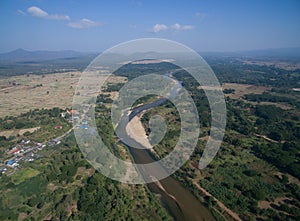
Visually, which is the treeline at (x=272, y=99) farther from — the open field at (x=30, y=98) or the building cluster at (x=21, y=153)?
the building cluster at (x=21, y=153)

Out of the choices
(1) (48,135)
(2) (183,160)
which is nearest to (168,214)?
(2) (183,160)

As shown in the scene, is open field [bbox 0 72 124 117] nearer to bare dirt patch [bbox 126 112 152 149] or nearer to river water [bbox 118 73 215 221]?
bare dirt patch [bbox 126 112 152 149]

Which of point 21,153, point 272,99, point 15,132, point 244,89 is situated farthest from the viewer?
point 244,89

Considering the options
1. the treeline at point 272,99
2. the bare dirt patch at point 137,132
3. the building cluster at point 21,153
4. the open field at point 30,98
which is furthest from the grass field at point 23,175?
the treeline at point 272,99

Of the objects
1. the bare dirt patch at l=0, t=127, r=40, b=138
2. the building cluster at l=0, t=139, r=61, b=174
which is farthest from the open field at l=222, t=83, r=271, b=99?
the building cluster at l=0, t=139, r=61, b=174

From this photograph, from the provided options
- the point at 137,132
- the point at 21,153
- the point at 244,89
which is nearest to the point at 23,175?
the point at 21,153

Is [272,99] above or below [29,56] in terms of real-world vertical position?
below

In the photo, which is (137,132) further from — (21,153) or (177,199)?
(177,199)

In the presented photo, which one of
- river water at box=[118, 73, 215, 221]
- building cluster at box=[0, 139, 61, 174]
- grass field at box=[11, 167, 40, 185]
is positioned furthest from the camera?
building cluster at box=[0, 139, 61, 174]

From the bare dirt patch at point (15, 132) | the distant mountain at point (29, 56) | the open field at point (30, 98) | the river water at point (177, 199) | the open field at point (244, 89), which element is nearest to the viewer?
the river water at point (177, 199)

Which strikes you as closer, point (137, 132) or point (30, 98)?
point (137, 132)

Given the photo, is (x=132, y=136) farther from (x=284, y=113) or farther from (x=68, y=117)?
(x=284, y=113)

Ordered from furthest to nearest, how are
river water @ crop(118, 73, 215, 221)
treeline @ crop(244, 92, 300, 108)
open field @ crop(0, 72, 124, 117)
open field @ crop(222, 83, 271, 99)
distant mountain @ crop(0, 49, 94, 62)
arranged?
distant mountain @ crop(0, 49, 94, 62) < open field @ crop(222, 83, 271, 99) < treeline @ crop(244, 92, 300, 108) < open field @ crop(0, 72, 124, 117) < river water @ crop(118, 73, 215, 221)
